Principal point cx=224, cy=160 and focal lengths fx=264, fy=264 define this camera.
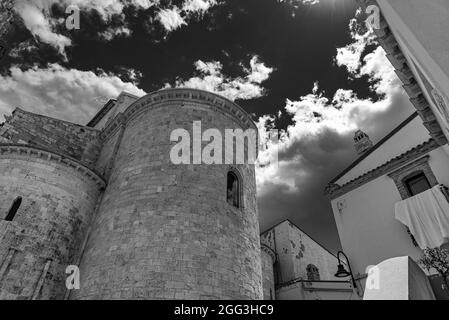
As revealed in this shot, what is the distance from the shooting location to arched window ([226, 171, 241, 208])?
10.6m

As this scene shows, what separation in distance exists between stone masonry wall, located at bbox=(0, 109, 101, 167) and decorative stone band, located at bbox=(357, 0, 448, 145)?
12481mm

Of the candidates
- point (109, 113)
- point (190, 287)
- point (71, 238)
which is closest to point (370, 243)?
point (190, 287)

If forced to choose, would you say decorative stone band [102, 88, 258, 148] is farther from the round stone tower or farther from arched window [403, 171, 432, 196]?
arched window [403, 171, 432, 196]

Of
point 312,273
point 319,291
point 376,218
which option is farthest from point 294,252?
point 376,218

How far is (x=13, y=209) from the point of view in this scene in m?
9.11

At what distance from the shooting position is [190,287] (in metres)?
7.57

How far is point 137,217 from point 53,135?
26.9ft

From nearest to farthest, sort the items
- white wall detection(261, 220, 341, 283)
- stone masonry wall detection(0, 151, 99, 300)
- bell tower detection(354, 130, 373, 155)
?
stone masonry wall detection(0, 151, 99, 300) < bell tower detection(354, 130, 373, 155) < white wall detection(261, 220, 341, 283)

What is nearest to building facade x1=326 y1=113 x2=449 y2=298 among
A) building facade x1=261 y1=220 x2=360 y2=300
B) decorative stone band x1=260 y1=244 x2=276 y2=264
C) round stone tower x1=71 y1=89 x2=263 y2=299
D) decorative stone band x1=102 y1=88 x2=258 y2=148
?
round stone tower x1=71 y1=89 x2=263 y2=299

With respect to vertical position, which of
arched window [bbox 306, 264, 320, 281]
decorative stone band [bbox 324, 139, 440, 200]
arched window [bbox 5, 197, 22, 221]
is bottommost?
arched window [bbox 5, 197, 22, 221]

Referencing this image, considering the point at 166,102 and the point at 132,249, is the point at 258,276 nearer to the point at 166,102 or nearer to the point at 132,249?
the point at 132,249

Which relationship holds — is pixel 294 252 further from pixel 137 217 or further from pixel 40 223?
pixel 40 223

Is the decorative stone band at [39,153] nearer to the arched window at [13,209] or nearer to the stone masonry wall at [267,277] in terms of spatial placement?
the arched window at [13,209]

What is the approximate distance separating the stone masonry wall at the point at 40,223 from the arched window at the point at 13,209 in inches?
4.9
